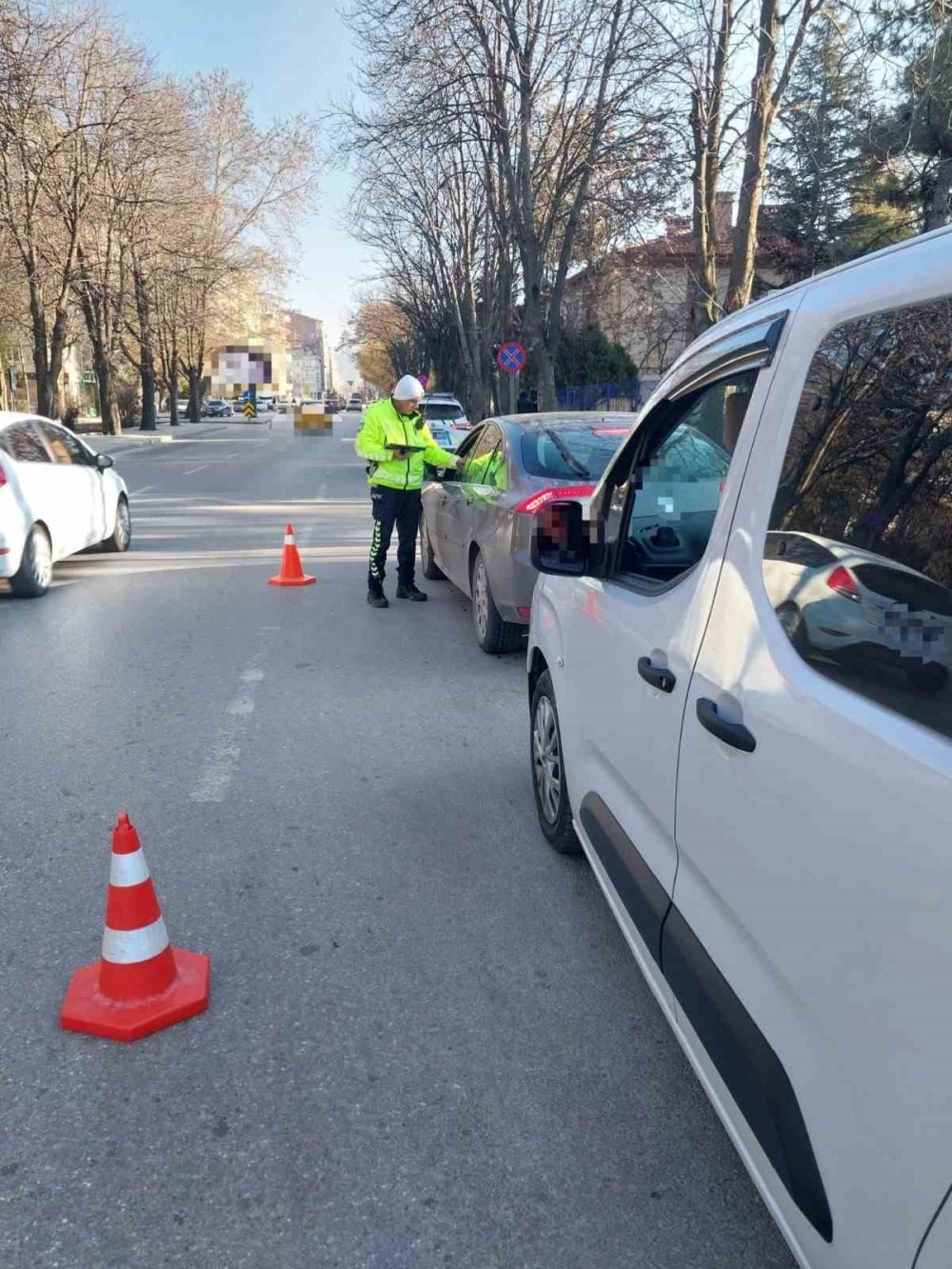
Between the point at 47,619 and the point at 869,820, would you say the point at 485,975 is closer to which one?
the point at 869,820

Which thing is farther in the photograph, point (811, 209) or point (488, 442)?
point (811, 209)

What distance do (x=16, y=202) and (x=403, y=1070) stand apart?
30.5 meters

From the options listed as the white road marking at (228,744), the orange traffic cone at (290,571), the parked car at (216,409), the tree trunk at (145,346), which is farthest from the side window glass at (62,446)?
the parked car at (216,409)

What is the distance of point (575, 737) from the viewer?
10.8ft

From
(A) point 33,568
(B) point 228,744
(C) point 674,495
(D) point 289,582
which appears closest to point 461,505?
(D) point 289,582

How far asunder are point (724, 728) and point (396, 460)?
669 centimetres

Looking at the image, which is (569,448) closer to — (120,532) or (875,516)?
(875,516)

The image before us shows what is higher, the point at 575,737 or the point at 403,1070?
the point at 575,737

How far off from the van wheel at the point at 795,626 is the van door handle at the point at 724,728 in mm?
182

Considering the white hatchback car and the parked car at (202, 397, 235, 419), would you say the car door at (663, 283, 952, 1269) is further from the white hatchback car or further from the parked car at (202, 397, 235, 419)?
the parked car at (202, 397, 235, 419)

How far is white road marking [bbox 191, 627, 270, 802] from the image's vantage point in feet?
15.0

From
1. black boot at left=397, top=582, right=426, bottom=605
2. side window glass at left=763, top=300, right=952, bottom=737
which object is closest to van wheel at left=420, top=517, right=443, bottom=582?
black boot at left=397, top=582, right=426, bottom=605

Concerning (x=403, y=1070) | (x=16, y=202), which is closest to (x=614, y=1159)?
(x=403, y=1070)

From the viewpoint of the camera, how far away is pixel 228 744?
17.0ft
